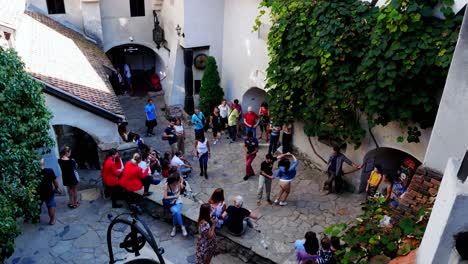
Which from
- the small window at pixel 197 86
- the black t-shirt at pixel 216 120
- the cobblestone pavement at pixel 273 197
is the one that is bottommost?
the cobblestone pavement at pixel 273 197

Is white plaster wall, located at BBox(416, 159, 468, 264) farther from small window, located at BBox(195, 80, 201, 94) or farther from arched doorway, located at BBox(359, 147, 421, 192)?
small window, located at BBox(195, 80, 201, 94)

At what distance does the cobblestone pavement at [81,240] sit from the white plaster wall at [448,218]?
5.58 meters

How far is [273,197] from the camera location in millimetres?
10773

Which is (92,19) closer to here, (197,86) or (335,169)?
(197,86)

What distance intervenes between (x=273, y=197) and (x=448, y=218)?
760 centimetres

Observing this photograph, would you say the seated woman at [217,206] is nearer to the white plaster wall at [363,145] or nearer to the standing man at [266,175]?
the standing man at [266,175]

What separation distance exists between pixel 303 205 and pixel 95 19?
13.2 m

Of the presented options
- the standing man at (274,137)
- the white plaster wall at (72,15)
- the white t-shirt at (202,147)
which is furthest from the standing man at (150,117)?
the white plaster wall at (72,15)

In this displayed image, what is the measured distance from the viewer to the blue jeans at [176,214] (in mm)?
8984

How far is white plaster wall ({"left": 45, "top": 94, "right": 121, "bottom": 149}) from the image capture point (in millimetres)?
10039

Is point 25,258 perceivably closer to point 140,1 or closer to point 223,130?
point 223,130

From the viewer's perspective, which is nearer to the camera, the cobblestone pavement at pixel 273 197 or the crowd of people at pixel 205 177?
the crowd of people at pixel 205 177

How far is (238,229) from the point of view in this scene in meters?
8.49

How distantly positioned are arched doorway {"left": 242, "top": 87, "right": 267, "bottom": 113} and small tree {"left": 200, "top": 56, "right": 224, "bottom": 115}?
104 centimetres
